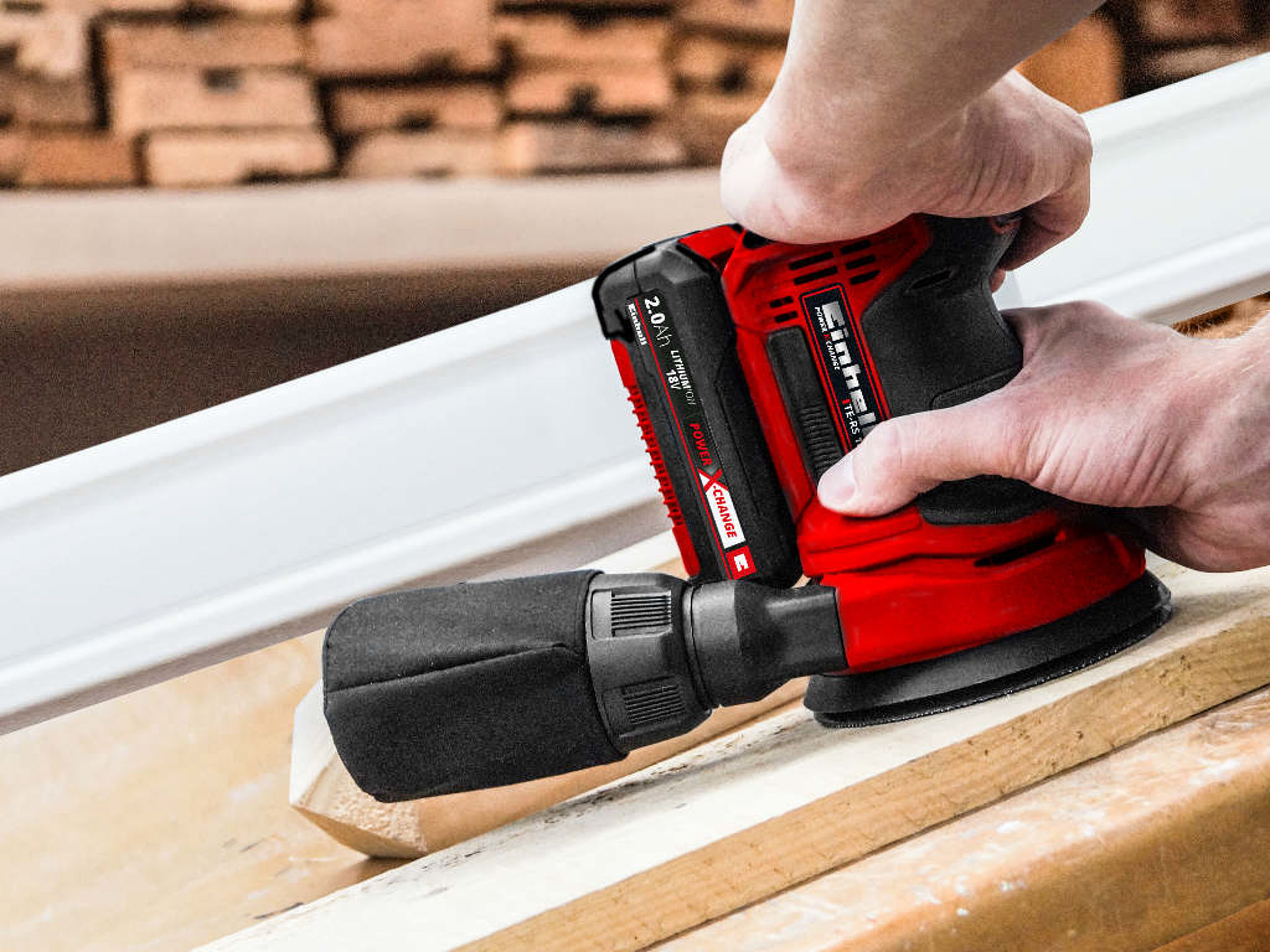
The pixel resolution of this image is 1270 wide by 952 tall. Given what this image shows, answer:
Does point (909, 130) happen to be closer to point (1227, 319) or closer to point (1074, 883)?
point (1074, 883)

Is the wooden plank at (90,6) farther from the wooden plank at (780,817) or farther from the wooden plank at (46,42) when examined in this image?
the wooden plank at (780,817)

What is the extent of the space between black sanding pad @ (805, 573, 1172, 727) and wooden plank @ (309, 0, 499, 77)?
930 mm

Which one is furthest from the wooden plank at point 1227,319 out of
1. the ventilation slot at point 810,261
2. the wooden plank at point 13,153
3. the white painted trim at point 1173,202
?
the wooden plank at point 13,153

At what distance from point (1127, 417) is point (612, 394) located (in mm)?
715

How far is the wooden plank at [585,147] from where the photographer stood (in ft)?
4.63

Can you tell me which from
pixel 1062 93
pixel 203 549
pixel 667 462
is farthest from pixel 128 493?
pixel 1062 93

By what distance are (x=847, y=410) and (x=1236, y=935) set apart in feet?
1.55

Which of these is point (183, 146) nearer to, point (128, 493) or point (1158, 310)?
point (128, 493)

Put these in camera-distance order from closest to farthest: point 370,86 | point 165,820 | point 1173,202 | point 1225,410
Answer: point 1225,410 < point 165,820 < point 370,86 < point 1173,202

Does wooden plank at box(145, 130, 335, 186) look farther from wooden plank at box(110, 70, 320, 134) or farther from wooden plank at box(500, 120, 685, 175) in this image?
wooden plank at box(500, 120, 685, 175)

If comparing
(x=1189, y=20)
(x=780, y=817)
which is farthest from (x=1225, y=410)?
(x=1189, y=20)

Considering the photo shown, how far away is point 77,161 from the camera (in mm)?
1303

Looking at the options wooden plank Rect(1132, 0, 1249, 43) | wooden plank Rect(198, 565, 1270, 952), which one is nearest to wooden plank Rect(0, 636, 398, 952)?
wooden plank Rect(198, 565, 1270, 952)

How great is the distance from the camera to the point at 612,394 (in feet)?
4.61
